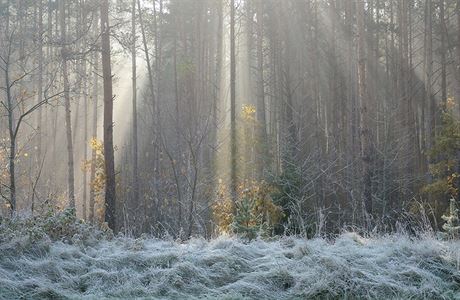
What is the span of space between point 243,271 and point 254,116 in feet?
64.1

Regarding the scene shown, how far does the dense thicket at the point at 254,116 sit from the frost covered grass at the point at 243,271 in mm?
5152

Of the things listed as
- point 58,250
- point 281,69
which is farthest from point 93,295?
point 281,69

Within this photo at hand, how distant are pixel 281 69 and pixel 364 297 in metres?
21.6

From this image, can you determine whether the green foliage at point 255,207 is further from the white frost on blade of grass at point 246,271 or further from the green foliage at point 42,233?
the white frost on blade of grass at point 246,271

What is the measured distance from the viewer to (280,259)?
260 inches

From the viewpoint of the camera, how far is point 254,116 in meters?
25.8

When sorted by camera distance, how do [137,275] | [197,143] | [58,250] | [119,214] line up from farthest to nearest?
[119,214] → [197,143] → [58,250] → [137,275]

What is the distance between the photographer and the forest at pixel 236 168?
6.38m

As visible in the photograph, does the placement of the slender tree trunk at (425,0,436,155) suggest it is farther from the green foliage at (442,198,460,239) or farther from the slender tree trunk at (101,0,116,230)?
the green foliage at (442,198,460,239)

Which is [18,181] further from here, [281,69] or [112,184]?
[281,69]

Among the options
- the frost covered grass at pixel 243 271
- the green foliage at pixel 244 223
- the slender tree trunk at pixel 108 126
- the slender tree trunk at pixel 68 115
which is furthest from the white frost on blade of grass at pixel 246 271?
the slender tree trunk at pixel 108 126

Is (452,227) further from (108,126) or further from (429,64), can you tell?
(429,64)

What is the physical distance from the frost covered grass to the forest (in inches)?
0.9

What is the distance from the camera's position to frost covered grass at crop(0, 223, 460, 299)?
19.4 feet
